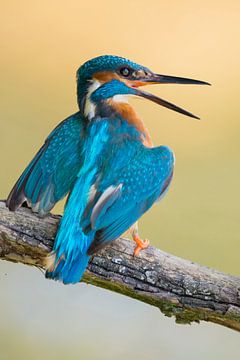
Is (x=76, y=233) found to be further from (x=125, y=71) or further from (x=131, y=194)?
(x=125, y=71)

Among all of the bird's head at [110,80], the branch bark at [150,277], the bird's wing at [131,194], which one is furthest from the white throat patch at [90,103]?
the branch bark at [150,277]

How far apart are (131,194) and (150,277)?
0.15 meters

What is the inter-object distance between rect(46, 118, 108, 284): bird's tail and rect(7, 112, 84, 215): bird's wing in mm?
40

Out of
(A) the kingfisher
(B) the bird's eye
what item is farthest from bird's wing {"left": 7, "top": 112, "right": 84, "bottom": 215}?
A: (B) the bird's eye

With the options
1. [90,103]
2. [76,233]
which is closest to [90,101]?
[90,103]

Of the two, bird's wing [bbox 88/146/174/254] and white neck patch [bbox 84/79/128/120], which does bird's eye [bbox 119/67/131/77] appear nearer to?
white neck patch [bbox 84/79/128/120]

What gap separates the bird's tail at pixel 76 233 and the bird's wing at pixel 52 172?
40 mm

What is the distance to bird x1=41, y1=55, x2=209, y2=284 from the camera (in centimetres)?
143

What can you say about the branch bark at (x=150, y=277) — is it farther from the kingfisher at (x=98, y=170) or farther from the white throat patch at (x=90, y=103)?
the white throat patch at (x=90, y=103)

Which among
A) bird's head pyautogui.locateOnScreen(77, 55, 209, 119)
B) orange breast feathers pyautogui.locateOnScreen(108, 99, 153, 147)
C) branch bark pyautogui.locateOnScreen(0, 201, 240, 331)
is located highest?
bird's head pyautogui.locateOnScreen(77, 55, 209, 119)

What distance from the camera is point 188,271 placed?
59.8 inches

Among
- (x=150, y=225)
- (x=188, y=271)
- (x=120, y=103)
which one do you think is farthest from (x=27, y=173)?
(x=150, y=225)

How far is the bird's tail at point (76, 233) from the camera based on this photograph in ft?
4.61

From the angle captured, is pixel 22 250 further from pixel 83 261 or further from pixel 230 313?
pixel 230 313
